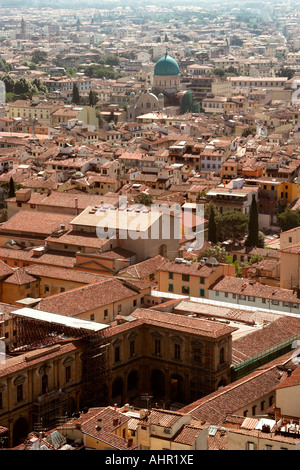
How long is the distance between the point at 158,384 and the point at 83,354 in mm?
2148

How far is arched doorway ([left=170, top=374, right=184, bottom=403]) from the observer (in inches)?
838

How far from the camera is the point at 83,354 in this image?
2042cm

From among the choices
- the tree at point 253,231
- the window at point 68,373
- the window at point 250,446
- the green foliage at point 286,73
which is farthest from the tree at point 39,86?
the window at point 250,446

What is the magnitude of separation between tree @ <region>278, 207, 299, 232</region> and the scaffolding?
15.3 metres

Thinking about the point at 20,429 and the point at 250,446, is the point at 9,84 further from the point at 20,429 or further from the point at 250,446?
the point at 250,446

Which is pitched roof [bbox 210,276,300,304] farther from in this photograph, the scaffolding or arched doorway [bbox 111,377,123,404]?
the scaffolding

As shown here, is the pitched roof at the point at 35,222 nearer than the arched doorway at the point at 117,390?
No

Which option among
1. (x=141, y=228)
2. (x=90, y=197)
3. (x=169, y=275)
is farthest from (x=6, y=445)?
(x=90, y=197)

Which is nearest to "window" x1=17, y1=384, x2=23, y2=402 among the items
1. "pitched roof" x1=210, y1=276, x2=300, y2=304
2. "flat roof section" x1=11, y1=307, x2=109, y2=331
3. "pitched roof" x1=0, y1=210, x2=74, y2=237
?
"flat roof section" x1=11, y1=307, x2=109, y2=331

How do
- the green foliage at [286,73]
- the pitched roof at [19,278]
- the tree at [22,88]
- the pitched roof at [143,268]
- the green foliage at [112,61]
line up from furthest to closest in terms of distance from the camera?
the green foliage at [112,61] < the green foliage at [286,73] < the tree at [22,88] < the pitched roof at [143,268] < the pitched roof at [19,278]

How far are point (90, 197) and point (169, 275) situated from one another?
6.86 m

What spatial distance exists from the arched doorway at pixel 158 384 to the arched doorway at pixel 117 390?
71cm

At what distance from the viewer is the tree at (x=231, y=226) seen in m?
33.5

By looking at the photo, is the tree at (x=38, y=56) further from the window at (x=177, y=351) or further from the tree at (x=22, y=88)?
the window at (x=177, y=351)
